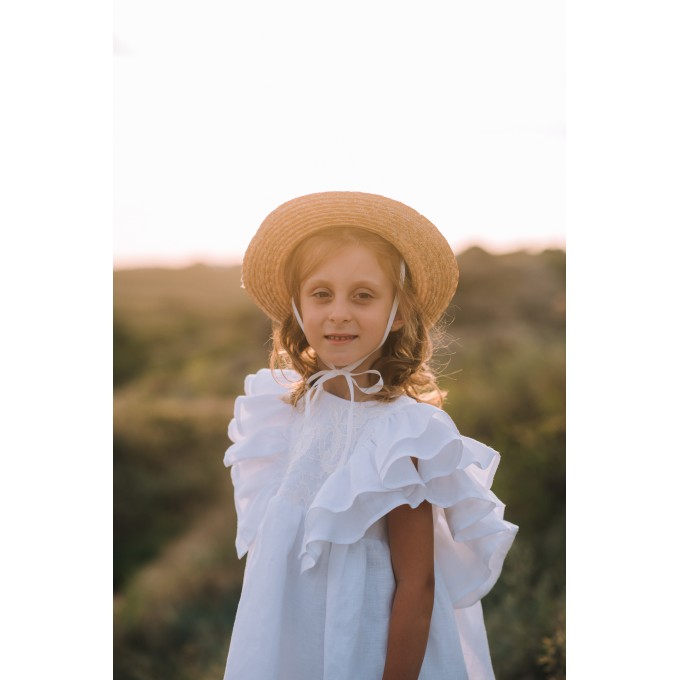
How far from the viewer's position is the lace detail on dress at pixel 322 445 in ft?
5.34

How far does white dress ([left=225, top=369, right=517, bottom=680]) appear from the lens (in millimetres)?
1481

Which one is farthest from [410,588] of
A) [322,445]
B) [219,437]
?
[219,437]

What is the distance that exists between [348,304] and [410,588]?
60 centimetres

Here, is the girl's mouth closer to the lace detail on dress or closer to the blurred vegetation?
the lace detail on dress

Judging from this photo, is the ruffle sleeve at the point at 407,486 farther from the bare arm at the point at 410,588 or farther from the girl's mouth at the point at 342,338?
the girl's mouth at the point at 342,338

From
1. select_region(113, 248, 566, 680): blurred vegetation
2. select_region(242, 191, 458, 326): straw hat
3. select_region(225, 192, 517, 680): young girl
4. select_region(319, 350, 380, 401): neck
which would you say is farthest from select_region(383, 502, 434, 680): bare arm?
select_region(113, 248, 566, 680): blurred vegetation

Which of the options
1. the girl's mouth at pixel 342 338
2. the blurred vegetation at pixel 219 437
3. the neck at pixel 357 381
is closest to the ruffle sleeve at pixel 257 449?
the neck at pixel 357 381

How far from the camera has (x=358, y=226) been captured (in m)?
1.67

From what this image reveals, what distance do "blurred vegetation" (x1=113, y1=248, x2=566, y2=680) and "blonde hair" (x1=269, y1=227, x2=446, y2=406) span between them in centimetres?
151

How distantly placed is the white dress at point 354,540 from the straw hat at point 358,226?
0.29 metres

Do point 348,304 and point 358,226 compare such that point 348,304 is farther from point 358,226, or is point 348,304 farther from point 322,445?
point 322,445
